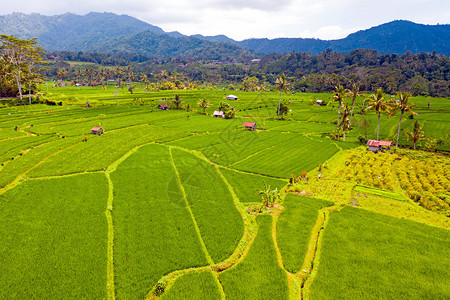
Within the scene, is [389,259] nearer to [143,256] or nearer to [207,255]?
[207,255]

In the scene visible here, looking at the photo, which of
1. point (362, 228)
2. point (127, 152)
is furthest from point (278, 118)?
point (362, 228)

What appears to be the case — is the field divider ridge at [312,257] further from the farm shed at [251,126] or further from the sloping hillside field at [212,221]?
the farm shed at [251,126]

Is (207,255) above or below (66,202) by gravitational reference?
below

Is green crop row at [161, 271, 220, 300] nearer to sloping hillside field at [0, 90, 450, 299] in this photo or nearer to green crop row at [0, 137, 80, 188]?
sloping hillside field at [0, 90, 450, 299]

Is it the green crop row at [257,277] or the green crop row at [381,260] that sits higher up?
the green crop row at [381,260]

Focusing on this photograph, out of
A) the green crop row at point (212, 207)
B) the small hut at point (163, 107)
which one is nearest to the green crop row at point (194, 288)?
the green crop row at point (212, 207)

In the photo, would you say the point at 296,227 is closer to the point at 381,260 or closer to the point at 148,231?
the point at 381,260
